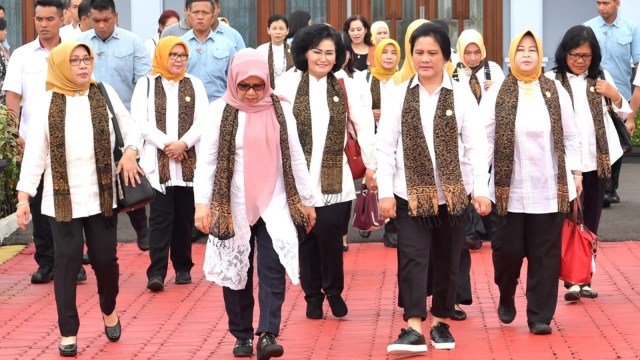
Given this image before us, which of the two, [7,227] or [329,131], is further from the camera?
[7,227]

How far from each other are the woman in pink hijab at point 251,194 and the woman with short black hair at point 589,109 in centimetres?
232

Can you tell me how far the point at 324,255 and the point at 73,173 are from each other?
182cm

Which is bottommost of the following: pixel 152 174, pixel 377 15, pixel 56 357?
pixel 56 357

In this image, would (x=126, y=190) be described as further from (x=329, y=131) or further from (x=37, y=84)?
(x=37, y=84)

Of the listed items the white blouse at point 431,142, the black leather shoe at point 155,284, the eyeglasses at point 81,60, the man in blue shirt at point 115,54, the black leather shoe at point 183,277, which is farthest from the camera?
the man in blue shirt at point 115,54

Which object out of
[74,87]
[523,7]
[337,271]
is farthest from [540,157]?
[523,7]

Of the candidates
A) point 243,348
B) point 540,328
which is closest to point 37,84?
point 243,348

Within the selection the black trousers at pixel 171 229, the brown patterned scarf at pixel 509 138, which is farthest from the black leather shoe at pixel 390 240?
the brown patterned scarf at pixel 509 138

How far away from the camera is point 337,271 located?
32.6ft

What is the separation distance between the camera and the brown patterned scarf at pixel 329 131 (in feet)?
32.5

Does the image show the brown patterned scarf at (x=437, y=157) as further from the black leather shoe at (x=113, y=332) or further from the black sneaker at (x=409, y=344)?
the black leather shoe at (x=113, y=332)

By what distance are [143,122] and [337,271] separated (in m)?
2.17

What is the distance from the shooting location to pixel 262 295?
8578mm

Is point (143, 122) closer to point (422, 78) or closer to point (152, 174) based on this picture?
point (152, 174)
